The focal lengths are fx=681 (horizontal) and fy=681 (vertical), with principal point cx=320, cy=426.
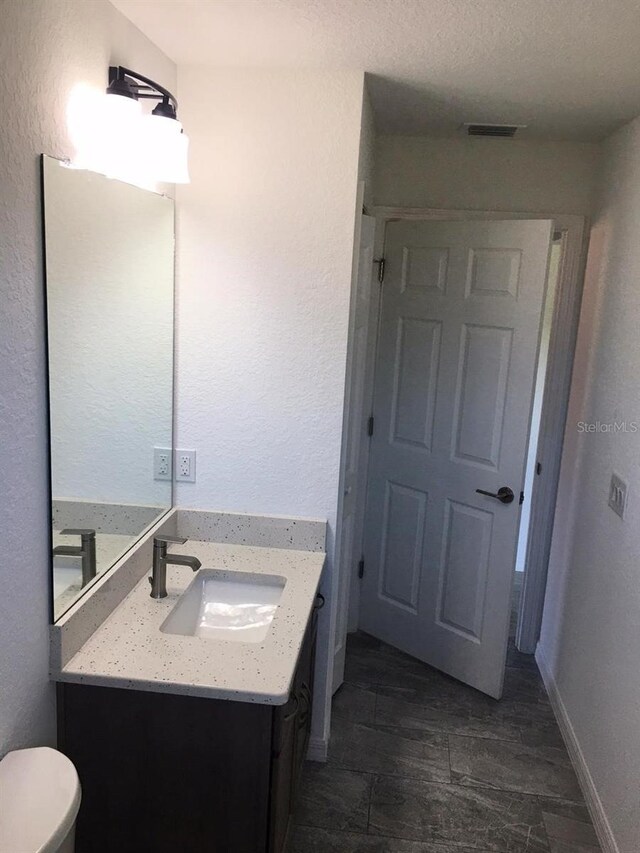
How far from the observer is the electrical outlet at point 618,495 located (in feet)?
7.21

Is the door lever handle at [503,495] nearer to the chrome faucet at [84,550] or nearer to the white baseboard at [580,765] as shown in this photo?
the white baseboard at [580,765]

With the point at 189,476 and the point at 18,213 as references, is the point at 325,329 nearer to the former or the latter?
the point at 189,476

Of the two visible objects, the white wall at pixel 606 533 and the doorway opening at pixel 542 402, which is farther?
the doorway opening at pixel 542 402

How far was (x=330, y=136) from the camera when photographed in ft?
6.76

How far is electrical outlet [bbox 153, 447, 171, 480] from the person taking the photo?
2.19 metres

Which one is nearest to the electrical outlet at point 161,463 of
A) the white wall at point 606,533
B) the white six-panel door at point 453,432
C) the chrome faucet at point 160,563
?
the chrome faucet at point 160,563

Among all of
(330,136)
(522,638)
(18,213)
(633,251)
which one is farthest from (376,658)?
(18,213)

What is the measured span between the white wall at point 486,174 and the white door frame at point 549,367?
0.04 meters

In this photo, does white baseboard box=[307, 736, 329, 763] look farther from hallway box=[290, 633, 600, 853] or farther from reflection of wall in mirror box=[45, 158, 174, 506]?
reflection of wall in mirror box=[45, 158, 174, 506]

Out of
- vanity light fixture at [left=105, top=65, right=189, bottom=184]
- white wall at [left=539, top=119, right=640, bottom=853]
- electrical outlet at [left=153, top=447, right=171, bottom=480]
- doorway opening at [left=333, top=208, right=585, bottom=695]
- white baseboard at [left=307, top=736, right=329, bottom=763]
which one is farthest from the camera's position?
doorway opening at [left=333, top=208, right=585, bottom=695]

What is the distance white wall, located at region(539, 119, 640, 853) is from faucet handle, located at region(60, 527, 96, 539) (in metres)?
1.56

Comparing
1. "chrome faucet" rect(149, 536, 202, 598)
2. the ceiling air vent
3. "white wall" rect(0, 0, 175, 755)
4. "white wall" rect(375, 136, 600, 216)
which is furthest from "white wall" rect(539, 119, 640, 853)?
"white wall" rect(0, 0, 175, 755)

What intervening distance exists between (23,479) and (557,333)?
92.6 inches

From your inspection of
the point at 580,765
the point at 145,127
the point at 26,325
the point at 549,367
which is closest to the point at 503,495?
the point at 549,367
